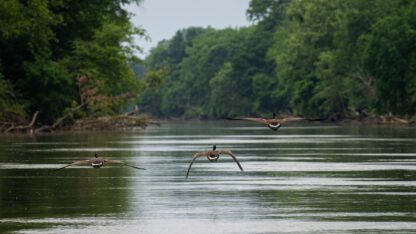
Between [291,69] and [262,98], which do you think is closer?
[291,69]

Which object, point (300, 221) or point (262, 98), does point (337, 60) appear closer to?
point (262, 98)

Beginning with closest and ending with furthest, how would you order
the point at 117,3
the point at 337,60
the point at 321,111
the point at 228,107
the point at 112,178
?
the point at 112,178, the point at 117,3, the point at 337,60, the point at 321,111, the point at 228,107

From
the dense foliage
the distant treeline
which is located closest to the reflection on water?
the dense foliage

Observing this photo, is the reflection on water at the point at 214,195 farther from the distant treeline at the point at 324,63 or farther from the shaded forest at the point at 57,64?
the distant treeline at the point at 324,63

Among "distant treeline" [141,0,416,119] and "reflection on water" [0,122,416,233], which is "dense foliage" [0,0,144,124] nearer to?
"distant treeline" [141,0,416,119]

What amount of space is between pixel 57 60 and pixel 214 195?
201 ft

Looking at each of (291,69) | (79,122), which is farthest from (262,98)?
(79,122)

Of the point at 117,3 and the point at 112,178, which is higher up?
the point at 117,3

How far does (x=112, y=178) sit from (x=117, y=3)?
68.2 m

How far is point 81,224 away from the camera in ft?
68.0

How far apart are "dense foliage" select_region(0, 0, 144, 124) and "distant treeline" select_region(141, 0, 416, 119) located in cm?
947

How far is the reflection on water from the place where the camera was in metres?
20.6

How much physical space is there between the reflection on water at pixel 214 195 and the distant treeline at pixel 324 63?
60991mm

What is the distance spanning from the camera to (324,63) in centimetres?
13450
